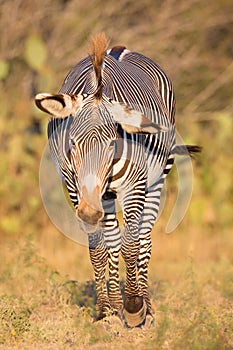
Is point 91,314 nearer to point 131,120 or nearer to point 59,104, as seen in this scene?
point 131,120

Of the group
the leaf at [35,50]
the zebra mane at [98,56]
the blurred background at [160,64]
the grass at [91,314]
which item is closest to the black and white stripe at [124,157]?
the zebra mane at [98,56]

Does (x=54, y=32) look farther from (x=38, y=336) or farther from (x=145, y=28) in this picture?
(x=38, y=336)

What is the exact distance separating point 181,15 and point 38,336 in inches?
380

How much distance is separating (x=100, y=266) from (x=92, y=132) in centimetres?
142

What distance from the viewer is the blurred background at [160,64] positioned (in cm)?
1110

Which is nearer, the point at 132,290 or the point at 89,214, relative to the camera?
the point at 89,214

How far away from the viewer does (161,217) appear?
37.8 feet

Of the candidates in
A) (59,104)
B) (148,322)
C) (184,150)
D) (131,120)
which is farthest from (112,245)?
(184,150)

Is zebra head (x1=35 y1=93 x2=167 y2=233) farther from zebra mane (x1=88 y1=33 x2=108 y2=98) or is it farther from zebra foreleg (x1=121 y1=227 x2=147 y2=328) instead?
zebra foreleg (x1=121 y1=227 x2=147 y2=328)

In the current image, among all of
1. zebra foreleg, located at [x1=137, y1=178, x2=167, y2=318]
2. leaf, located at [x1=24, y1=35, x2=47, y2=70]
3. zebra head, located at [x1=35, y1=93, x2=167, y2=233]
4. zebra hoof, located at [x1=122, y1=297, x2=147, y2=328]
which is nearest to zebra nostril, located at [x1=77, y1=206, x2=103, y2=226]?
zebra head, located at [x1=35, y1=93, x2=167, y2=233]

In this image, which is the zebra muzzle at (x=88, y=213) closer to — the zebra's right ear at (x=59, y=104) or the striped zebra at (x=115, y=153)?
the striped zebra at (x=115, y=153)

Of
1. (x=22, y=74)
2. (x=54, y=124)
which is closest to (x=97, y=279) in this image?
(x=54, y=124)

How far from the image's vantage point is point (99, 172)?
5367 millimetres

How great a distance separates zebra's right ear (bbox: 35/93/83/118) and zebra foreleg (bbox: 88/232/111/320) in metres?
1.17
